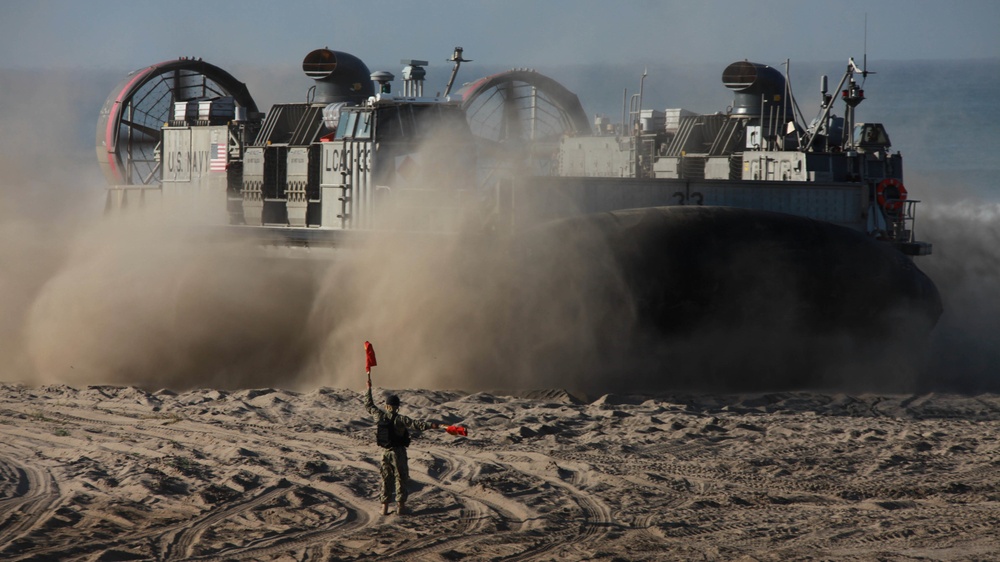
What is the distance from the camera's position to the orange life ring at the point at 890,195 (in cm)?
1061

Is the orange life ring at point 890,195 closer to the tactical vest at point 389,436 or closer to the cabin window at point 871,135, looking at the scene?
the cabin window at point 871,135

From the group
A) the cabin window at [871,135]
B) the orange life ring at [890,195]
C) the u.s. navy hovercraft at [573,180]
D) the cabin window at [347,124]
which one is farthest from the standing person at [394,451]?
the cabin window at [871,135]

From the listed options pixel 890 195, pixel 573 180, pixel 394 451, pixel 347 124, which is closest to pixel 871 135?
pixel 890 195

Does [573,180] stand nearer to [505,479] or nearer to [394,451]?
[505,479]

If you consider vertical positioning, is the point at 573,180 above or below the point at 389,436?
above

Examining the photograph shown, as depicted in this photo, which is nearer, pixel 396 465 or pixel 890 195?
pixel 396 465

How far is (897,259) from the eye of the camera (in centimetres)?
891

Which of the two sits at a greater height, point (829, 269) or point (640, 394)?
point (829, 269)

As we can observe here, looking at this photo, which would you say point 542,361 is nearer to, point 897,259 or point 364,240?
point 364,240

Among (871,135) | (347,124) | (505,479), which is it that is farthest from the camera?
(871,135)

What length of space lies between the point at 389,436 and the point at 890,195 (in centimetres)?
717

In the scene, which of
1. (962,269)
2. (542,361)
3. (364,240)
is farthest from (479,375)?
(962,269)

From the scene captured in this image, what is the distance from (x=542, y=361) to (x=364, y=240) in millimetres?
1923

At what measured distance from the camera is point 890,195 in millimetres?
10750
